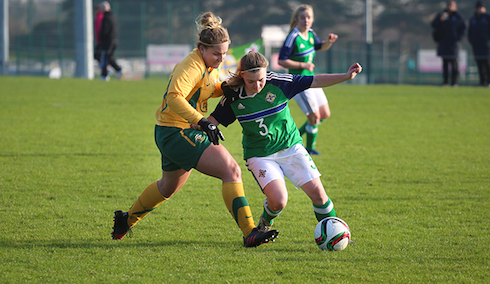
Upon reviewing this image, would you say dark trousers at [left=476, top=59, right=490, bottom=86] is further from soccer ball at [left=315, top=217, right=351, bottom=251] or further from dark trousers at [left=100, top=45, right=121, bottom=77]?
soccer ball at [left=315, top=217, right=351, bottom=251]

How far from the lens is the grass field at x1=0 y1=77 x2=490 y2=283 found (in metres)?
3.14

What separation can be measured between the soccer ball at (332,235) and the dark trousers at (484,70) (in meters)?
15.0

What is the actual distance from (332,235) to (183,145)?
1.15 m

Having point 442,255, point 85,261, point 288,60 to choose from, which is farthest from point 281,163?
point 288,60

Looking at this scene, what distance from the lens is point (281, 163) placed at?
3.63 metres

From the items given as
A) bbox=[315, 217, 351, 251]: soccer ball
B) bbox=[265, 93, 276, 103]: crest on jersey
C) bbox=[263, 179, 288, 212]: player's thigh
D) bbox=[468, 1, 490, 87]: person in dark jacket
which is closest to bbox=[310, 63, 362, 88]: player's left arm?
bbox=[265, 93, 276, 103]: crest on jersey

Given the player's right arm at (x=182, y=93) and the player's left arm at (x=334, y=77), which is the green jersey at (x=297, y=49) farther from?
the player's right arm at (x=182, y=93)

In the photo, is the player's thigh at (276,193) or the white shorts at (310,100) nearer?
the player's thigh at (276,193)

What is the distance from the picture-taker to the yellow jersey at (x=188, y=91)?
333 centimetres

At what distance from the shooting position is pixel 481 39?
1716cm

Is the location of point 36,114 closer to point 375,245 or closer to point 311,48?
point 311,48

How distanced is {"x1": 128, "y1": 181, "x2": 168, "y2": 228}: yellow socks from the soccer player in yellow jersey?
0.19m

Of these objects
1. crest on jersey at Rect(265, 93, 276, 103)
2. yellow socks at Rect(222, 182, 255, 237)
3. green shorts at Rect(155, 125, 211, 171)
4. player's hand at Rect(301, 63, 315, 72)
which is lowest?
yellow socks at Rect(222, 182, 255, 237)

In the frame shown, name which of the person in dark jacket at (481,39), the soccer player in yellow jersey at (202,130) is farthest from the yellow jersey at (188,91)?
the person in dark jacket at (481,39)
